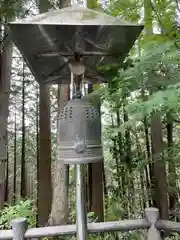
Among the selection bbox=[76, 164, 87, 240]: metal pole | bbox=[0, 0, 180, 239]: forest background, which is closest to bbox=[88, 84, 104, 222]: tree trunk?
bbox=[0, 0, 180, 239]: forest background

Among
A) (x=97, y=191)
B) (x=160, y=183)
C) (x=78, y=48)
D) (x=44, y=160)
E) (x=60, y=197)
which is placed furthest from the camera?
(x=44, y=160)

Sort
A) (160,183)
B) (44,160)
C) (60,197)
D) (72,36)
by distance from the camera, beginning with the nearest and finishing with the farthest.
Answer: (72,36)
(60,197)
(160,183)
(44,160)

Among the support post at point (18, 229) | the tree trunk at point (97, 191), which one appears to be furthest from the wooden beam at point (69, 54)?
the tree trunk at point (97, 191)

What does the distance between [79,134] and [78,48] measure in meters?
0.56

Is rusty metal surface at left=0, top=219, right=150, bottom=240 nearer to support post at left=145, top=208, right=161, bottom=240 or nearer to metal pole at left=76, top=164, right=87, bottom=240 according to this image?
support post at left=145, top=208, right=161, bottom=240

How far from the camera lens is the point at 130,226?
2.11 meters

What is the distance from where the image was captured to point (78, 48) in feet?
5.06

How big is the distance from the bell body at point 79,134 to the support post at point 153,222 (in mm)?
960

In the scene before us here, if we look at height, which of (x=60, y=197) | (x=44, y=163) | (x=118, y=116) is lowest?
(x=60, y=197)

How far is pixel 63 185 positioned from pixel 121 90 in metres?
2.71

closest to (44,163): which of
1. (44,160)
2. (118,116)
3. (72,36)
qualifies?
(44,160)

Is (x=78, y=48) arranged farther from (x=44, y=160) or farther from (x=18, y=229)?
(x=44, y=160)

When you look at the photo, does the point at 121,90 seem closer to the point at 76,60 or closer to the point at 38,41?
the point at 76,60

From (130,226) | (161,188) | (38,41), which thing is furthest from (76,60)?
(161,188)
